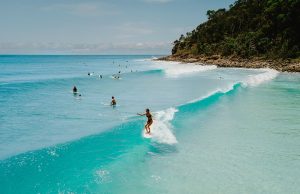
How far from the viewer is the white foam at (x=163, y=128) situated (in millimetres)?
16848

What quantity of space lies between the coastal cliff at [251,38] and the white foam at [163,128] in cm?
4168

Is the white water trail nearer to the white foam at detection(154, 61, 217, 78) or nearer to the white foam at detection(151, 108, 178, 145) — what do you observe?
the white foam at detection(151, 108, 178, 145)

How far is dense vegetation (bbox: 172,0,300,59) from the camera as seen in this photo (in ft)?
224

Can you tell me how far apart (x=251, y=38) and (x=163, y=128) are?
6836 cm

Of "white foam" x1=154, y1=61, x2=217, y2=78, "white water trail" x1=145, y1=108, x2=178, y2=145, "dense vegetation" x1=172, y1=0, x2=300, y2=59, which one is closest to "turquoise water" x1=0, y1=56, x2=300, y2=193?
"white water trail" x1=145, y1=108, x2=178, y2=145

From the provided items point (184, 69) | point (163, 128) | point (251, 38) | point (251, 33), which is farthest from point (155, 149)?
point (251, 33)

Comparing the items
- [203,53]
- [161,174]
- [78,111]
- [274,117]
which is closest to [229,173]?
[161,174]

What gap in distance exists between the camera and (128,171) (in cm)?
1282

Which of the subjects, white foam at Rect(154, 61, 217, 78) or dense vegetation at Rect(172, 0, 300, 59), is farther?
dense vegetation at Rect(172, 0, 300, 59)

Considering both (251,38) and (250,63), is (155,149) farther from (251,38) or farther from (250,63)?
(251,38)

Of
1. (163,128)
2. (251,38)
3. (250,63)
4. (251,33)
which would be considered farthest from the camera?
(251,33)

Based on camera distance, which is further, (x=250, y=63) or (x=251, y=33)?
(x=251, y=33)

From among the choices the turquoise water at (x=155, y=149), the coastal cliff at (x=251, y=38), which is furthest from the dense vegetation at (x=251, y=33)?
the turquoise water at (x=155, y=149)

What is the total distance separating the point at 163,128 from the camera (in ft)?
62.7
